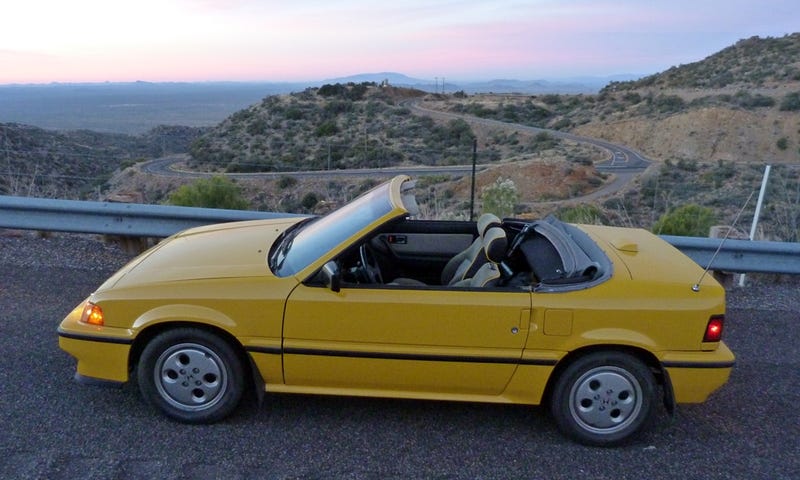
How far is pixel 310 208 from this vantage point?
22.5m

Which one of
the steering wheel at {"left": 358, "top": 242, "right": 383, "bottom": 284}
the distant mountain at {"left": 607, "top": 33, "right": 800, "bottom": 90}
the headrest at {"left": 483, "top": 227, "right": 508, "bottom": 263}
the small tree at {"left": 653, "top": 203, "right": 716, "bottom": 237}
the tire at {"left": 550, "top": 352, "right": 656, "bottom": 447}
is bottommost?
the small tree at {"left": 653, "top": 203, "right": 716, "bottom": 237}

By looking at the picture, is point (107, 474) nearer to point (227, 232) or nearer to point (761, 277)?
point (227, 232)

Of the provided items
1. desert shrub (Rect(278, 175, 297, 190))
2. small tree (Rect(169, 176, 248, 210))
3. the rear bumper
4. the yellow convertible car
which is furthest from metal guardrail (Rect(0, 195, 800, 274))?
desert shrub (Rect(278, 175, 297, 190))

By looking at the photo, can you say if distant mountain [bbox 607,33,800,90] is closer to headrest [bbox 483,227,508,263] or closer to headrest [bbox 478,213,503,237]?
headrest [bbox 478,213,503,237]

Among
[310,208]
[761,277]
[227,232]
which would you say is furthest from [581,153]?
[227,232]

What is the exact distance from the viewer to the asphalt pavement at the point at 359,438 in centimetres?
369

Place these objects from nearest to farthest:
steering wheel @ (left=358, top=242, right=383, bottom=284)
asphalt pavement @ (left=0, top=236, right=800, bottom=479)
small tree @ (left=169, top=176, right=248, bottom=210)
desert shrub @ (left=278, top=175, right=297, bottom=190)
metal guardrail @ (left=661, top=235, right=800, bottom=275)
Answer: asphalt pavement @ (left=0, top=236, right=800, bottom=479) < steering wheel @ (left=358, top=242, right=383, bottom=284) < metal guardrail @ (left=661, top=235, right=800, bottom=275) < small tree @ (left=169, top=176, right=248, bottom=210) < desert shrub @ (left=278, top=175, right=297, bottom=190)

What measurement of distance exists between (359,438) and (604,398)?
4.26 ft

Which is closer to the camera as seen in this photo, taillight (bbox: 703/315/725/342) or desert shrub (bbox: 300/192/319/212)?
taillight (bbox: 703/315/725/342)

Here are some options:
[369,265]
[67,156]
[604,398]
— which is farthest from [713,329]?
[67,156]

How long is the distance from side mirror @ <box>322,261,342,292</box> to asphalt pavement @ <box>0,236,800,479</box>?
0.81 m

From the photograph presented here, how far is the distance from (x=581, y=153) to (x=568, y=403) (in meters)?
38.4

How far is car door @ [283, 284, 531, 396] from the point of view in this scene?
388 centimetres

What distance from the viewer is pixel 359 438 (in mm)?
3996
